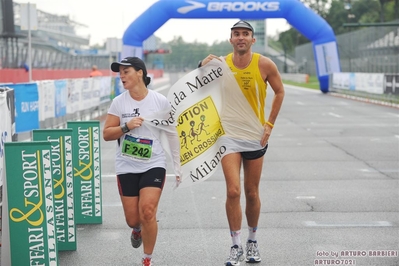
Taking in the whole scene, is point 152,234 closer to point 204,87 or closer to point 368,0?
point 204,87

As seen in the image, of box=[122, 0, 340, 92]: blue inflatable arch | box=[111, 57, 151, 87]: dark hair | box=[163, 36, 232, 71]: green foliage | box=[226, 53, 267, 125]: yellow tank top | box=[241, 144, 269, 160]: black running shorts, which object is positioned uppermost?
box=[122, 0, 340, 92]: blue inflatable arch

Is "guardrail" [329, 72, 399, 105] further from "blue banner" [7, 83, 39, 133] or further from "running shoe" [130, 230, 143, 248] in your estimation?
"running shoe" [130, 230, 143, 248]

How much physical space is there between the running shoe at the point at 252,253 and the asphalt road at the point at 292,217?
0.25ft

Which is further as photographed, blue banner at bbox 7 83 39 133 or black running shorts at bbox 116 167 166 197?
blue banner at bbox 7 83 39 133

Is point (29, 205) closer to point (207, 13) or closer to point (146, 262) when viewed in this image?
point (146, 262)

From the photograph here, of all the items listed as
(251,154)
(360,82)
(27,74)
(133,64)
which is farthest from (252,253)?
(360,82)

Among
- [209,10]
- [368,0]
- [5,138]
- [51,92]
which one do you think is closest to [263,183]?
[5,138]

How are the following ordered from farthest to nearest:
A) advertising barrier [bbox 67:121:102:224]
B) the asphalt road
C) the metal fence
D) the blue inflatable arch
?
the metal fence < the blue inflatable arch < advertising barrier [bbox 67:121:102:224] < the asphalt road

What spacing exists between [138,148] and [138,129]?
0.17 metres

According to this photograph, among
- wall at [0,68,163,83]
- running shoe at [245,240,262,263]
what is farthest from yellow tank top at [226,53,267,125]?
wall at [0,68,163,83]

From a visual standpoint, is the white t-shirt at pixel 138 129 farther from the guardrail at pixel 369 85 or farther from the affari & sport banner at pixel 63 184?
the guardrail at pixel 369 85

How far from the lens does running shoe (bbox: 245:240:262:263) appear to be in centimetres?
691

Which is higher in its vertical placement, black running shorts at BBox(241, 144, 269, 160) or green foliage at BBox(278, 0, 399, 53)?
green foliage at BBox(278, 0, 399, 53)

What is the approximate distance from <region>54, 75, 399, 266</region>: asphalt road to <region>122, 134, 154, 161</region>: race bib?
3.37 ft
